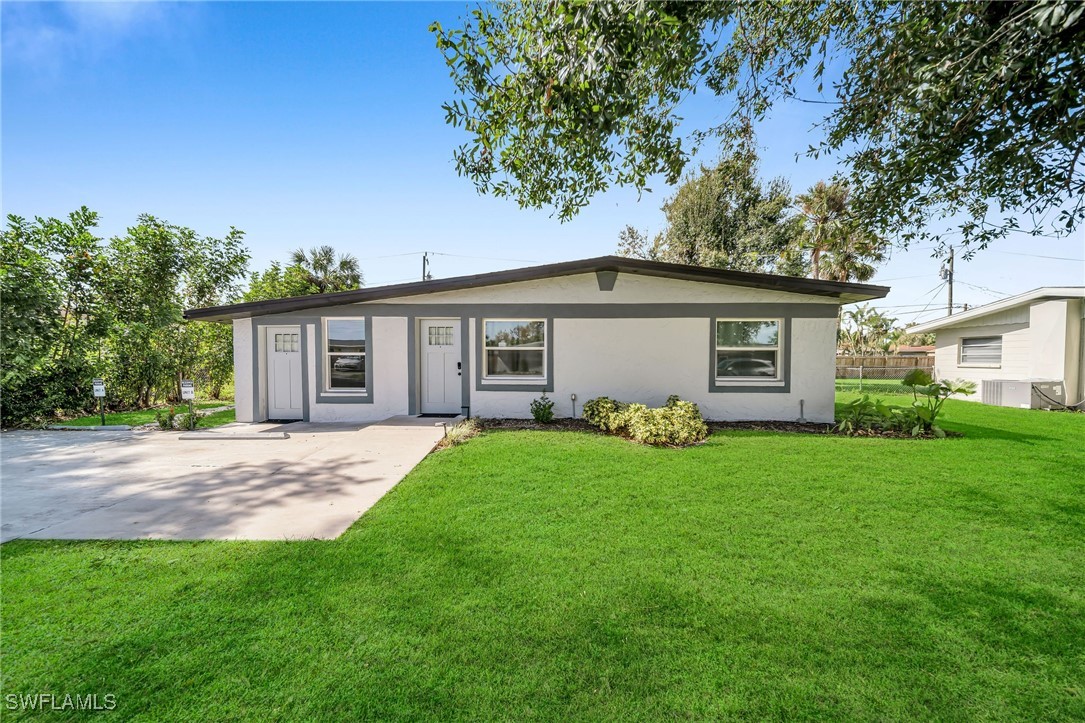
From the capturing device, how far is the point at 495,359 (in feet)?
30.3

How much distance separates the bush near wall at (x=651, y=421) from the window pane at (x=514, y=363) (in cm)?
141

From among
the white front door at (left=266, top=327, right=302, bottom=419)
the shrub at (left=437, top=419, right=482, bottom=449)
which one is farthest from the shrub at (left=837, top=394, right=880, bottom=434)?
the white front door at (left=266, top=327, right=302, bottom=419)

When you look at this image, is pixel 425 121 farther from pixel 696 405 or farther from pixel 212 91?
pixel 696 405

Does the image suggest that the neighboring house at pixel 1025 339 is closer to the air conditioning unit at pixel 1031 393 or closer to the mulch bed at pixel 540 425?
the air conditioning unit at pixel 1031 393

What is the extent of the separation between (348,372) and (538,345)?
171 inches

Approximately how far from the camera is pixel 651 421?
286 inches

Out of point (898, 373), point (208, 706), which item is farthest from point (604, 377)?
point (898, 373)

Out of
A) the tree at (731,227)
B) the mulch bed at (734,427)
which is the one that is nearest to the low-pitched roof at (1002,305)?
the tree at (731,227)

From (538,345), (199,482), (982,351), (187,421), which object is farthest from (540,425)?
(982,351)

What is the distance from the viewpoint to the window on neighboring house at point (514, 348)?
913cm

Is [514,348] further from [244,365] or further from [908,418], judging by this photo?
[908,418]

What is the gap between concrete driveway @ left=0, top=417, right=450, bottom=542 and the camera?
149 inches

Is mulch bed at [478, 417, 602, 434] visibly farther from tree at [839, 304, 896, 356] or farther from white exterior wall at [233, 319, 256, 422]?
tree at [839, 304, 896, 356]

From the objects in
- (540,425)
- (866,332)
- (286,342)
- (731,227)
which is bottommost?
(540,425)
